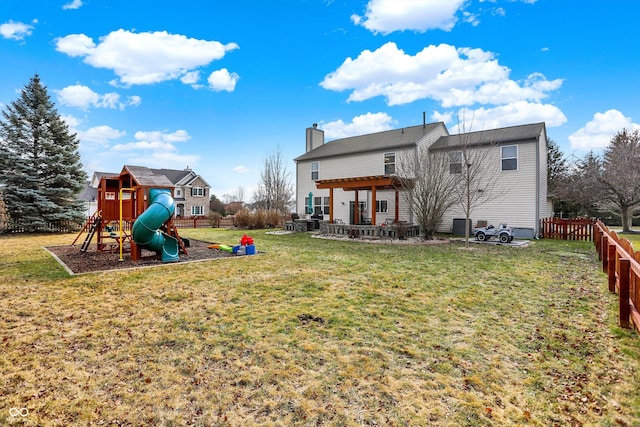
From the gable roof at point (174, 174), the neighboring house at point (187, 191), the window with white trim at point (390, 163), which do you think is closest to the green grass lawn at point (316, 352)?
the window with white trim at point (390, 163)

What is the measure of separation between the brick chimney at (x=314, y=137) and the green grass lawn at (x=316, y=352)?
20247 mm

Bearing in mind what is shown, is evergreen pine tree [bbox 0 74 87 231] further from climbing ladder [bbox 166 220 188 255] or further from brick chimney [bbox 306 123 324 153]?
brick chimney [bbox 306 123 324 153]

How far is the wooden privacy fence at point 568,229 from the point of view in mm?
15336

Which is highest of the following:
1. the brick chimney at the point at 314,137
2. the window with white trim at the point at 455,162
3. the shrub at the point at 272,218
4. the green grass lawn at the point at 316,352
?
the brick chimney at the point at 314,137

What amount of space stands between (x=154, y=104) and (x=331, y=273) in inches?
773

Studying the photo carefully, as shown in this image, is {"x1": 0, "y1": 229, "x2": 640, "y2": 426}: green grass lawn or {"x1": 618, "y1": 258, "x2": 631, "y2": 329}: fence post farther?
{"x1": 618, "y1": 258, "x2": 631, "y2": 329}: fence post

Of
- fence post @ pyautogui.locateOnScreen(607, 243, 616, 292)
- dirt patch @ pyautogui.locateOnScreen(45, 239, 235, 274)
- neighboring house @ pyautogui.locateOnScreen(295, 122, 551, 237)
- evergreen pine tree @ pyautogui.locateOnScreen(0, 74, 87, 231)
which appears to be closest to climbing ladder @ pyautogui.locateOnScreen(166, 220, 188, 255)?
dirt patch @ pyautogui.locateOnScreen(45, 239, 235, 274)

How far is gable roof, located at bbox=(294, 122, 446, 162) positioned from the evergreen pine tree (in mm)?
15244

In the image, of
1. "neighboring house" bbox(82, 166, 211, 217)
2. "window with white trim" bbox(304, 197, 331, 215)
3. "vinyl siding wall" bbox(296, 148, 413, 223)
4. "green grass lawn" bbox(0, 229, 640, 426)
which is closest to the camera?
"green grass lawn" bbox(0, 229, 640, 426)

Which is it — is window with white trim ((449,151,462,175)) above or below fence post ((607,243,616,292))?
above

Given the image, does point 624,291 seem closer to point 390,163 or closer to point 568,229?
point 568,229

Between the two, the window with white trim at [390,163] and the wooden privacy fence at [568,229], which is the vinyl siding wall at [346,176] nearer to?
the window with white trim at [390,163]

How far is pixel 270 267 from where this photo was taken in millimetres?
8539

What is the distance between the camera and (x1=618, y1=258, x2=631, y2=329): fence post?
169 inches
